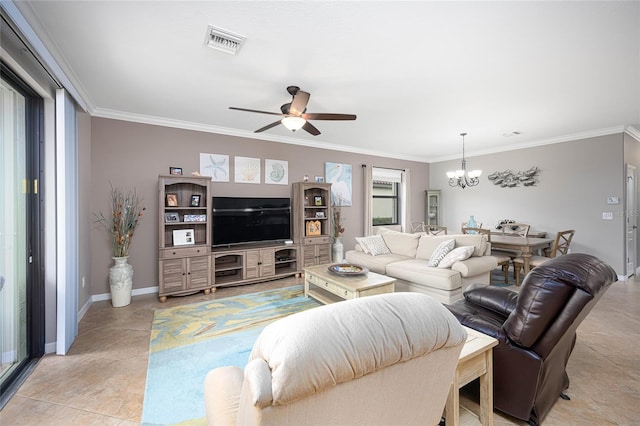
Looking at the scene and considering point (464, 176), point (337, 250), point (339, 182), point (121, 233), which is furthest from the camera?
point (464, 176)

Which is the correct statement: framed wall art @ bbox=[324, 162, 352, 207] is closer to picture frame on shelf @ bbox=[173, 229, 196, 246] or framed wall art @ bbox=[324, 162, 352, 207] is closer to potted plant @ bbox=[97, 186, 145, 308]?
picture frame on shelf @ bbox=[173, 229, 196, 246]

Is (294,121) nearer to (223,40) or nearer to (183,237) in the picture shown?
(223,40)

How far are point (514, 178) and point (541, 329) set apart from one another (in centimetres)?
546

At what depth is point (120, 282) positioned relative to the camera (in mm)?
3525

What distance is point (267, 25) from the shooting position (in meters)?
2.06

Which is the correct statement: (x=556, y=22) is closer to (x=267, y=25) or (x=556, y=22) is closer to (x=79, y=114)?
(x=267, y=25)

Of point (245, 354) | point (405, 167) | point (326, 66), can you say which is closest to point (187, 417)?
point (245, 354)

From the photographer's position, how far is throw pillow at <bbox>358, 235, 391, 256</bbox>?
4.53 meters

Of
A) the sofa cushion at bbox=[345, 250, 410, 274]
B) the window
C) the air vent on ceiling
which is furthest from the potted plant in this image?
the window

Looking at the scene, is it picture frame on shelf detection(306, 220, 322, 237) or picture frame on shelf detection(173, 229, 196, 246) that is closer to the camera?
picture frame on shelf detection(173, 229, 196, 246)

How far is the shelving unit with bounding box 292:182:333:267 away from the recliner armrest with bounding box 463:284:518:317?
10.2 ft

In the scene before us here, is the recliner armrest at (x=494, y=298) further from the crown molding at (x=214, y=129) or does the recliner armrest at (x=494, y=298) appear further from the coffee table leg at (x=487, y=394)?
the crown molding at (x=214, y=129)

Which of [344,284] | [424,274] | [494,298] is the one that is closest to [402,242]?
[424,274]

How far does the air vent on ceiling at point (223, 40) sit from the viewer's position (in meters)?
2.14
